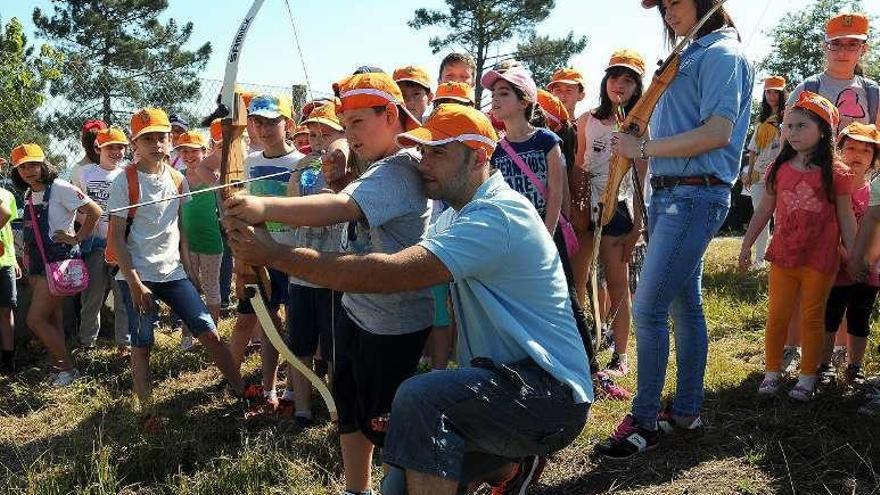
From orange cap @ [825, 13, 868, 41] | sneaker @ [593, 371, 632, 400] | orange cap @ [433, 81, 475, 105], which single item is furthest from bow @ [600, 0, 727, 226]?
orange cap @ [825, 13, 868, 41]

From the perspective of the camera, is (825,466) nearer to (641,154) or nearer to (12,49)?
(641,154)

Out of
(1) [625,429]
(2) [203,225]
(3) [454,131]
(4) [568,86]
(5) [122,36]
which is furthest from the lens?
(5) [122,36]

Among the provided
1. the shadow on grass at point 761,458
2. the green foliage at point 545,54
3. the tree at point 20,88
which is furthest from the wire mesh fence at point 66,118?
the green foliage at point 545,54

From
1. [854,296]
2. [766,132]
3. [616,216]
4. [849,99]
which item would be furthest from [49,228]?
[766,132]

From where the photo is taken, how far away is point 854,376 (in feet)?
14.8

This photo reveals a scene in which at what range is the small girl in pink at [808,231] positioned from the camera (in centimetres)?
418

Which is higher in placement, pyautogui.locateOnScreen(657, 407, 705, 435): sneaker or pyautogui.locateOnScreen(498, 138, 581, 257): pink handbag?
pyautogui.locateOnScreen(498, 138, 581, 257): pink handbag

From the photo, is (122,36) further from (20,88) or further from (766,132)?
(766,132)

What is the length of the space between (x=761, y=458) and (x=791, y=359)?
1.48m

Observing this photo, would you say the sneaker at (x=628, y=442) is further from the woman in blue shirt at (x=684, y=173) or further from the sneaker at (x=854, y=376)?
the sneaker at (x=854, y=376)

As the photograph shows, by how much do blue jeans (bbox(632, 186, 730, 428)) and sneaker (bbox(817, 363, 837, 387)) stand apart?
3.72 feet

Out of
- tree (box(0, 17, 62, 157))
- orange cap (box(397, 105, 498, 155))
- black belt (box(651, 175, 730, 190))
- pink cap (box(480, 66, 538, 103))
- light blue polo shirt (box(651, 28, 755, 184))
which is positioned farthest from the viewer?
tree (box(0, 17, 62, 157))

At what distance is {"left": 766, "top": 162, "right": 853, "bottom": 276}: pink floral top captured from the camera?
4215 mm

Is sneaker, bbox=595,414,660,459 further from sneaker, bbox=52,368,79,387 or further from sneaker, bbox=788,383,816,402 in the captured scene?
sneaker, bbox=52,368,79,387
